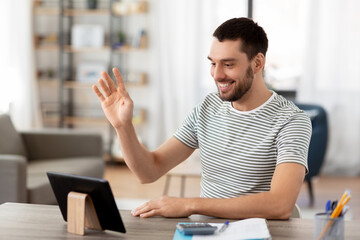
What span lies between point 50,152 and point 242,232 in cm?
311

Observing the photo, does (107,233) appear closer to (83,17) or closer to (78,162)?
(78,162)

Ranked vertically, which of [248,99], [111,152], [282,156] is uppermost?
[248,99]

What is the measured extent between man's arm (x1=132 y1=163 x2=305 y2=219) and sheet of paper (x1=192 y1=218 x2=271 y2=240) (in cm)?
9

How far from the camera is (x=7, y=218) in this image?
5.44 feet

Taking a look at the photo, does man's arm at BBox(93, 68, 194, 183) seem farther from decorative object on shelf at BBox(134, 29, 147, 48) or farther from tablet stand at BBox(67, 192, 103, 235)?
decorative object on shelf at BBox(134, 29, 147, 48)

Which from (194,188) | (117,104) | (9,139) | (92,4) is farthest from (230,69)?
(92,4)

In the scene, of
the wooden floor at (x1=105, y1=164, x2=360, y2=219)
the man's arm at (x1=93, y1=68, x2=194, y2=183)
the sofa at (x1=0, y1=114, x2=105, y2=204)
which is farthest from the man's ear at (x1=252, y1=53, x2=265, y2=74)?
the wooden floor at (x1=105, y1=164, x2=360, y2=219)

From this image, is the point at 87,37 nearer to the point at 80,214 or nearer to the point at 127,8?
the point at 127,8

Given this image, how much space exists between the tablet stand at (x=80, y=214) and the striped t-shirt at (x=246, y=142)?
0.54m

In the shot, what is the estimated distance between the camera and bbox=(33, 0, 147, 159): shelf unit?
18.9ft

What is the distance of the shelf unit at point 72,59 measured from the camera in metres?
5.76

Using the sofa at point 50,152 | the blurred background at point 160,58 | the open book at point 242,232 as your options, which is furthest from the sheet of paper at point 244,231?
the blurred background at point 160,58

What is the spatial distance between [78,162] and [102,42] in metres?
1.98

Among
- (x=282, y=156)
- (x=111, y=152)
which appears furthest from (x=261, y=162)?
(x=111, y=152)
